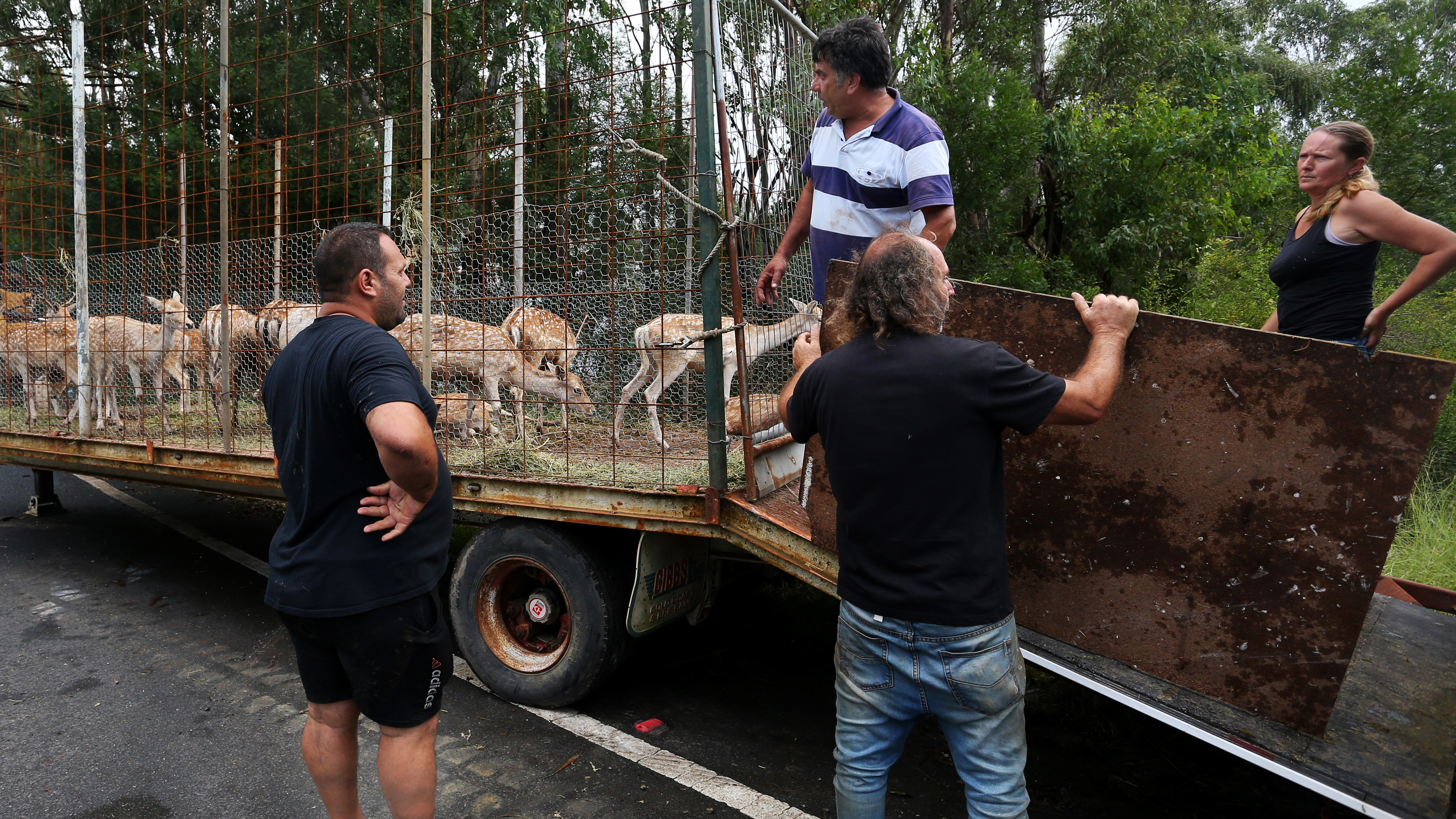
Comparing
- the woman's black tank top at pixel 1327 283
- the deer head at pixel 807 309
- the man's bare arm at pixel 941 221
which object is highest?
the man's bare arm at pixel 941 221

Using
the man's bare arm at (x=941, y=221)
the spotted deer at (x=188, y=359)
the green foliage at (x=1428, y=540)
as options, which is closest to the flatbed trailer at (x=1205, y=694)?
the man's bare arm at (x=941, y=221)

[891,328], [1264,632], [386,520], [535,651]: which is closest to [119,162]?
[535,651]

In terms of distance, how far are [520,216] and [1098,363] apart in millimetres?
3227

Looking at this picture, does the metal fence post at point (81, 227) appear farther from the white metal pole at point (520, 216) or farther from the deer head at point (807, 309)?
the deer head at point (807, 309)

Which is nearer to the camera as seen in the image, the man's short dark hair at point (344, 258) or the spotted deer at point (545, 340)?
the man's short dark hair at point (344, 258)

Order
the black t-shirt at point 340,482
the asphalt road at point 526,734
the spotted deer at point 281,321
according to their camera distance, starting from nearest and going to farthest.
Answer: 1. the black t-shirt at point 340,482
2. the asphalt road at point 526,734
3. the spotted deer at point 281,321

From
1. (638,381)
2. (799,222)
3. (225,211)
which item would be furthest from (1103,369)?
(225,211)

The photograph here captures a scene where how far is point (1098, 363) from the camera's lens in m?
2.15

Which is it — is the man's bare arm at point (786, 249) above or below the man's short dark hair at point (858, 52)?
below

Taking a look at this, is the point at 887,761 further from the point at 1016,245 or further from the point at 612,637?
the point at 1016,245

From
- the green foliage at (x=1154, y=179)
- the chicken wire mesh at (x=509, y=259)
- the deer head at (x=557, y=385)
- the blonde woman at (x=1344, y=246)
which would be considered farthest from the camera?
the green foliage at (x=1154, y=179)

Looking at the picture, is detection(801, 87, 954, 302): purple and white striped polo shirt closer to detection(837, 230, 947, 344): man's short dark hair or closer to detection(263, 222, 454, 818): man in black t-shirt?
detection(837, 230, 947, 344): man's short dark hair

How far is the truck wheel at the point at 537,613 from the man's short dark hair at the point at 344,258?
184cm

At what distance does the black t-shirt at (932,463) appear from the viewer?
6.51ft
